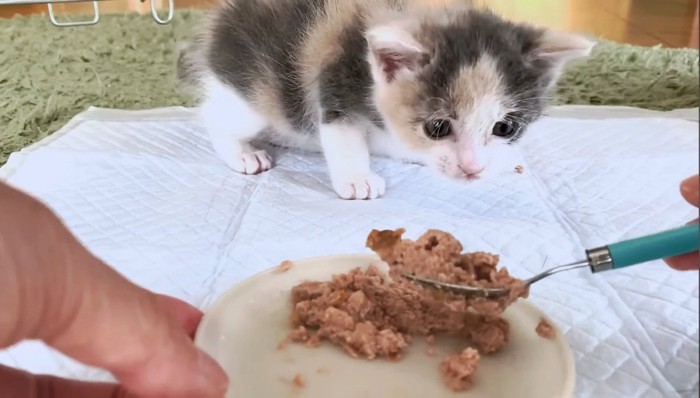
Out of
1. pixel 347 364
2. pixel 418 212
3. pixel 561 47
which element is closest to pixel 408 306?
pixel 347 364

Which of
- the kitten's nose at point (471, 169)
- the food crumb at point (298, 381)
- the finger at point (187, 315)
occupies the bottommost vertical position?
the kitten's nose at point (471, 169)

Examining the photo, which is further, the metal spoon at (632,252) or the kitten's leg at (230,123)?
the kitten's leg at (230,123)

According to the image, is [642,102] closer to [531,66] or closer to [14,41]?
[531,66]

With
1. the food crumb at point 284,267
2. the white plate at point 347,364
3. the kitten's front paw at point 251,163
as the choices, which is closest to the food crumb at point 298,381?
the white plate at point 347,364

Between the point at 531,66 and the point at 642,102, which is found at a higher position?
the point at 531,66

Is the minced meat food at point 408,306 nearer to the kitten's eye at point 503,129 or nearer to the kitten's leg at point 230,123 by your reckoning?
the kitten's eye at point 503,129

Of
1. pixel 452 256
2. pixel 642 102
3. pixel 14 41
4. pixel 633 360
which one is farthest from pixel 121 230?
pixel 14 41

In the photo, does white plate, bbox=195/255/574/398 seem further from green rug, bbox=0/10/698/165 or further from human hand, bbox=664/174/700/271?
green rug, bbox=0/10/698/165
